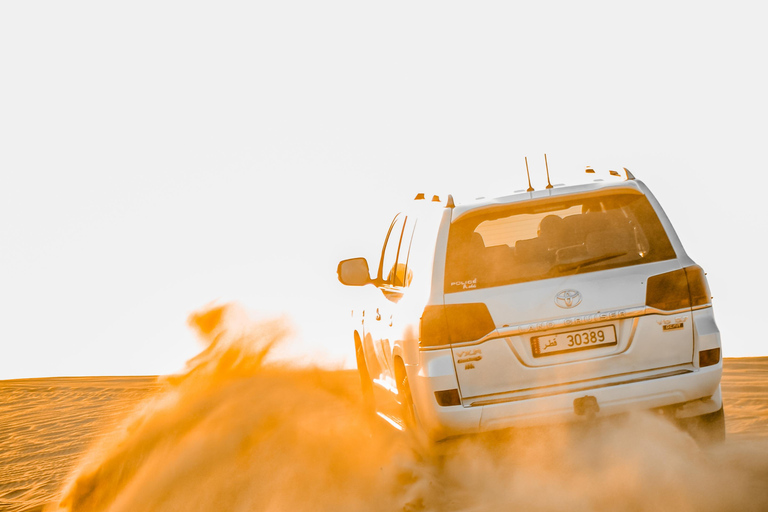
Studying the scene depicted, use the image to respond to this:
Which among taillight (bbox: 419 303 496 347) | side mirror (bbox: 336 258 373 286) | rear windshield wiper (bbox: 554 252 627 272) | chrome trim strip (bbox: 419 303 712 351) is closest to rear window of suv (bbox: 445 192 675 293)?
rear windshield wiper (bbox: 554 252 627 272)

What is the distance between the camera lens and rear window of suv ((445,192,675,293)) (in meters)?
5.53

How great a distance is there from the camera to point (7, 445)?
469 inches

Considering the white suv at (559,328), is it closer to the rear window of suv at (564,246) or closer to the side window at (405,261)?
the rear window of suv at (564,246)

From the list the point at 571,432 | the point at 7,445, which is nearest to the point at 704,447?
the point at 571,432

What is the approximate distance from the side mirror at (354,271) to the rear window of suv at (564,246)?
65.3 inches

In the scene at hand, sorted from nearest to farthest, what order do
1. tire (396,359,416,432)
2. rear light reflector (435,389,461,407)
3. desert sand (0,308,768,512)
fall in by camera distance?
desert sand (0,308,768,512)
rear light reflector (435,389,461,407)
tire (396,359,416,432)

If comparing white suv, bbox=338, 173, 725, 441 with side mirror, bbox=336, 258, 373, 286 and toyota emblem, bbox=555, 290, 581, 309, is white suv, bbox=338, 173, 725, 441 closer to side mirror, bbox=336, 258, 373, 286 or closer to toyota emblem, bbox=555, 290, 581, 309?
toyota emblem, bbox=555, 290, 581, 309

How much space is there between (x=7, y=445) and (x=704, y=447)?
351 inches

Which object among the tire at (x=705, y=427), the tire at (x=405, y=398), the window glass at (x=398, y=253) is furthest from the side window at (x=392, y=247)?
the tire at (x=705, y=427)

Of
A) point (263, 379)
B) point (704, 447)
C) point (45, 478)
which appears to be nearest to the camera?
point (704, 447)

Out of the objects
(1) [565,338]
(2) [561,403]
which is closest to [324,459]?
(2) [561,403]

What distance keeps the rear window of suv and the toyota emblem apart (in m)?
0.14

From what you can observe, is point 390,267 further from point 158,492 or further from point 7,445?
point 7,445

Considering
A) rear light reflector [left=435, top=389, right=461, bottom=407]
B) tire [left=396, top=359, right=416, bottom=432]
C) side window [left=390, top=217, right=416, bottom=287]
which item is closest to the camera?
rear light reflector [left=435, top=389, right=461, bottom=407]
